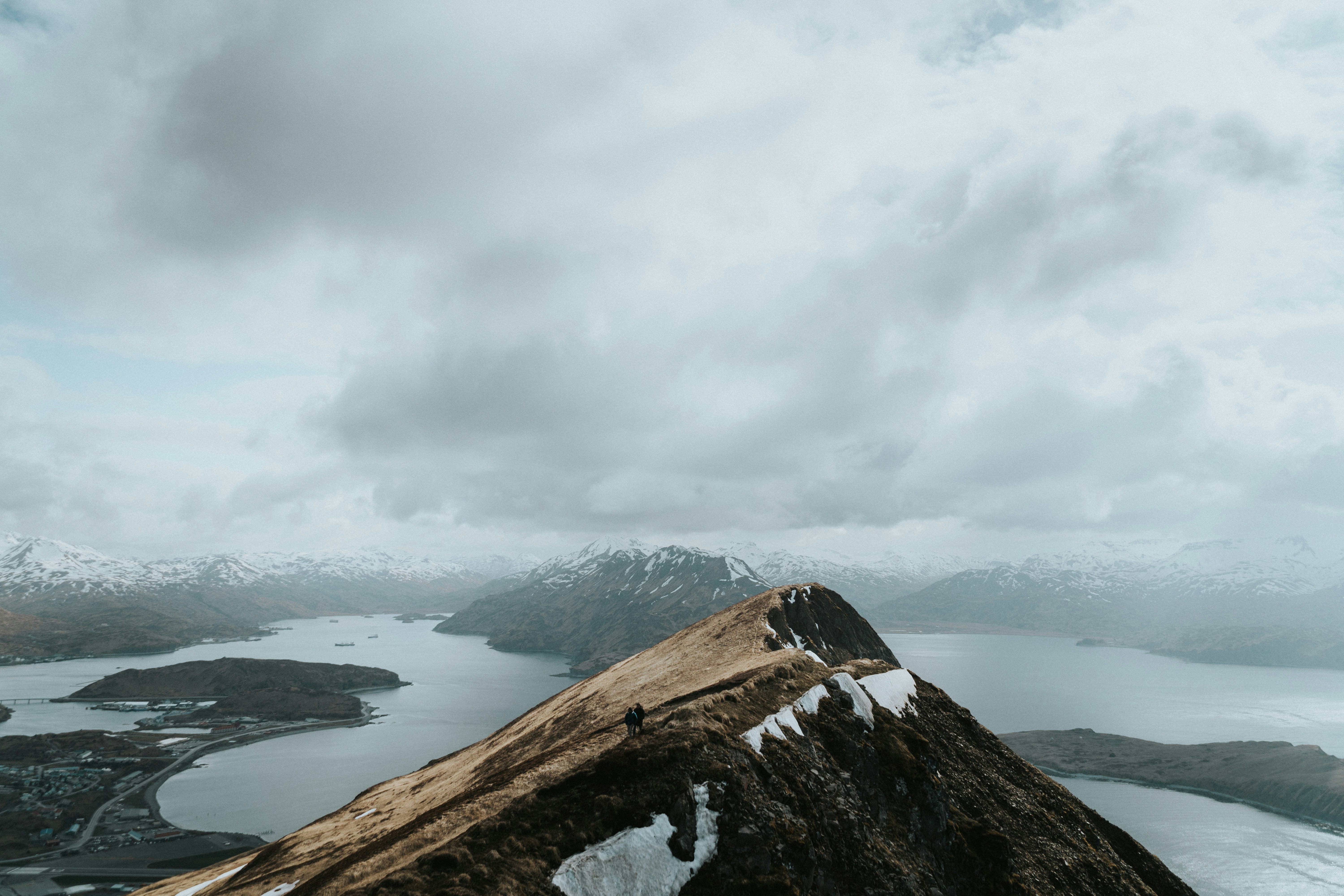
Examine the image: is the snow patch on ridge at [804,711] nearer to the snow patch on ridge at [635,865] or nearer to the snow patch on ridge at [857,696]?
the snow patch on ridge at [857,696]

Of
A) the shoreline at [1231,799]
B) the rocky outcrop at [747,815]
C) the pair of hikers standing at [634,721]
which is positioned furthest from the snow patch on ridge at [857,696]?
the shoreline at [1231,799]

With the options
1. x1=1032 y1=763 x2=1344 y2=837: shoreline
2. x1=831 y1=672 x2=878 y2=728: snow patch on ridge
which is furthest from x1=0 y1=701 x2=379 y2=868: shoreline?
x1=1032 y1=763 x2=1344 y2=837: shoreline

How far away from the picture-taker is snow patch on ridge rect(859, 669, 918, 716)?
4431 cm

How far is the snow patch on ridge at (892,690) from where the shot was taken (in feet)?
145

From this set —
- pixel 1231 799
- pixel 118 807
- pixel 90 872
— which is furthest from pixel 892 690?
pixel 1231 799

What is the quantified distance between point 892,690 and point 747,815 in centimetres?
2283

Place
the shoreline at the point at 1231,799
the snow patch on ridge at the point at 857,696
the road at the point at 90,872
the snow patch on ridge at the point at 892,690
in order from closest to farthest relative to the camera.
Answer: the snow patch on ridge at the point at 857,696 < the snow patch on ridge at the point at 892,690 < the road at the point at 90,872 < the shoreline at the point at 1231,799

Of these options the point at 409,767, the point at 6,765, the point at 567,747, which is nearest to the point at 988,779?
the point at 567,747

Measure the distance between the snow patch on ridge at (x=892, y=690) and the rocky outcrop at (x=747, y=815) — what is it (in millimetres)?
203

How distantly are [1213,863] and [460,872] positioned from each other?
183 meters

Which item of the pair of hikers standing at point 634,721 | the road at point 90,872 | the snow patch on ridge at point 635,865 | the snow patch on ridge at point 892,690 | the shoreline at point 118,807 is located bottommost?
the shoreline at point 118,807

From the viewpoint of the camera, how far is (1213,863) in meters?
137

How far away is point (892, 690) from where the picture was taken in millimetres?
46938

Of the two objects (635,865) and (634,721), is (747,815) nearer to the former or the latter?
(635,865)
